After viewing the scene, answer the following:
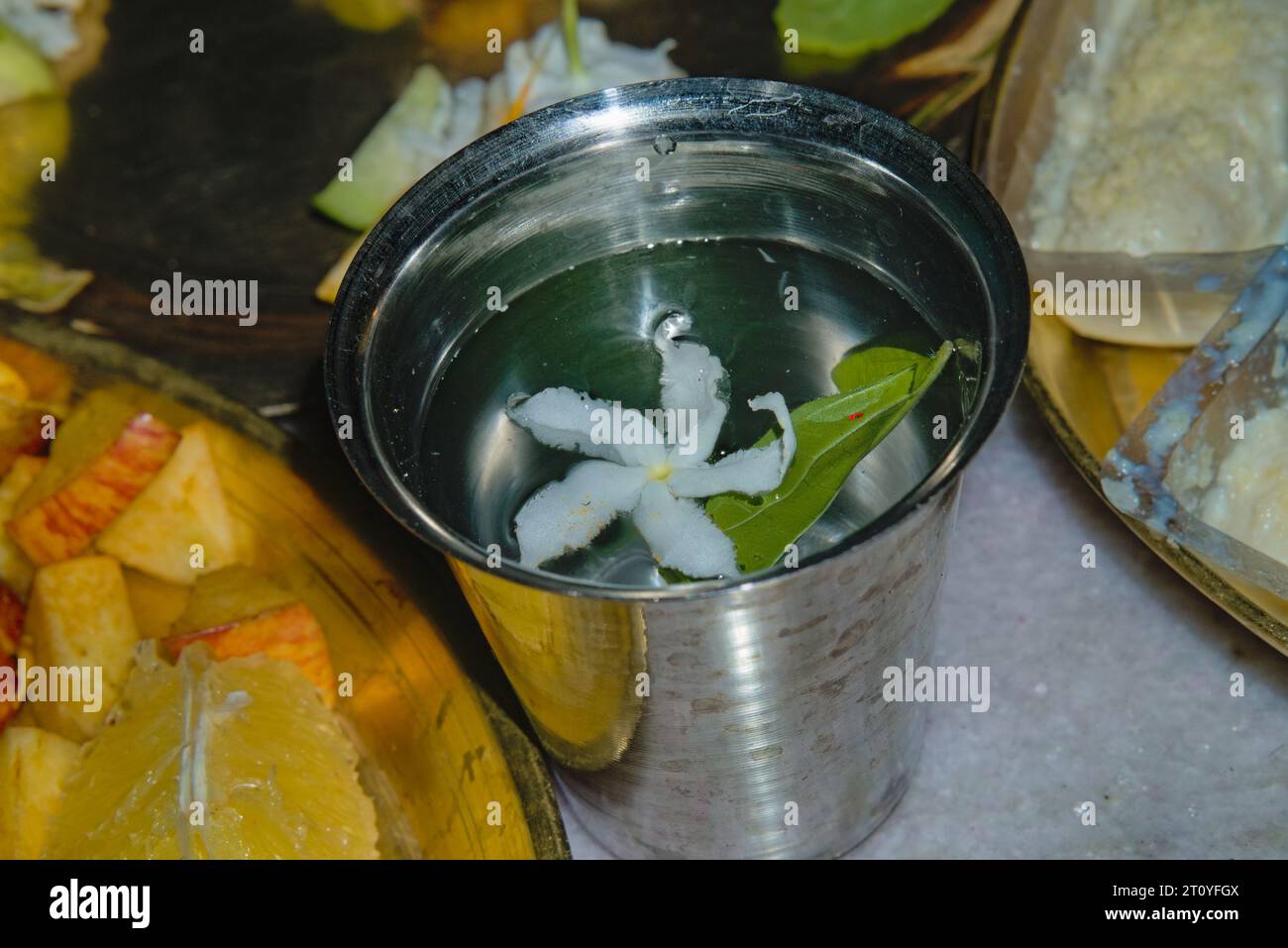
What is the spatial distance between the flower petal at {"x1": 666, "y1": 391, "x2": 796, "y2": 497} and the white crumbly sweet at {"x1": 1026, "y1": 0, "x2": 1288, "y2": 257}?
1.00 ft

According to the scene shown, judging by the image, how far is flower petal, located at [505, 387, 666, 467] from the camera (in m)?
0.64

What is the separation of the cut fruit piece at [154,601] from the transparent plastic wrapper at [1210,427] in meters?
0.49

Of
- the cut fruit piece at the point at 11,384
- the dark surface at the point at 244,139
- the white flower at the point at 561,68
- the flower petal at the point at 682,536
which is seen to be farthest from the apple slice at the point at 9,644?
the white flower at the point at 561,68

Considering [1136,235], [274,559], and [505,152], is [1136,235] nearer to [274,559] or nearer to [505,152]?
[505,152]

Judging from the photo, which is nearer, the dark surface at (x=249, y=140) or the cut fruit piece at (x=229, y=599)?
the cut fruit piece at (x=229, y=599)

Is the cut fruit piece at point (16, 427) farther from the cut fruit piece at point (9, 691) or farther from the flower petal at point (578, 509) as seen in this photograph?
the flower petal at point (578, 509)

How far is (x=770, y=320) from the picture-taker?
676 millimetres

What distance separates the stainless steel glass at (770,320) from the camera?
1.72 feet

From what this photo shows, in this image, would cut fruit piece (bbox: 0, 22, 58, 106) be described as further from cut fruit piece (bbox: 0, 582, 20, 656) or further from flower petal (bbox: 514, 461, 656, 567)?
flower petal (bbox: 514, 461, 656, 567)

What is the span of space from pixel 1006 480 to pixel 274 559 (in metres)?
0.44

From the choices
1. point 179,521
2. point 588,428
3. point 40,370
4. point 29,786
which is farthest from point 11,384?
point 588,428

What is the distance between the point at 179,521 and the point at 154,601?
0.17ft

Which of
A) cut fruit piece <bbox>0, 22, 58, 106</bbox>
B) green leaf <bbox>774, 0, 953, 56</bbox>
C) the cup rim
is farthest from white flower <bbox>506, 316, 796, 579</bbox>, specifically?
cut fruit piece <bbox>0, 22, 58, 106</bbox>

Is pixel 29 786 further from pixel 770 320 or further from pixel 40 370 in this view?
pixel 770 320
